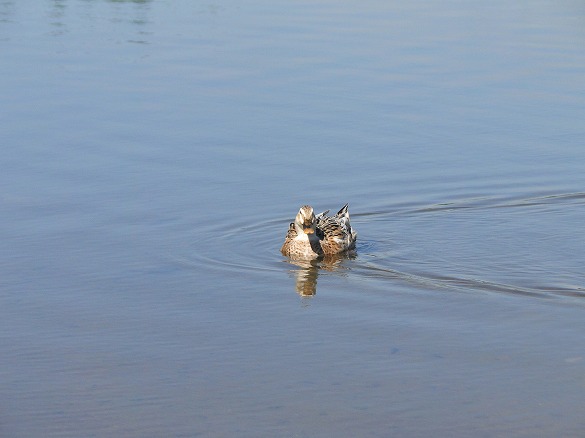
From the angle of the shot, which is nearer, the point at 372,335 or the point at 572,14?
the point at 372,335

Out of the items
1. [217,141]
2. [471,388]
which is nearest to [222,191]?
[217,141]

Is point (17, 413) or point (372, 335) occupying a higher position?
point (372, 335)

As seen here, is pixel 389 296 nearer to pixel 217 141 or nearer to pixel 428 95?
pixel 217 141

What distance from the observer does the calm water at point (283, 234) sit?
7.01m

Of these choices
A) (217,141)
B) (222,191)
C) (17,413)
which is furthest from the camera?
(217,141)

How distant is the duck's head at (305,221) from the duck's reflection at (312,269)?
0.28 m

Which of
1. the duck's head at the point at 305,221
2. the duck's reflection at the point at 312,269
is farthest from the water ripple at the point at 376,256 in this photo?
the duck's head at the point at 305,221

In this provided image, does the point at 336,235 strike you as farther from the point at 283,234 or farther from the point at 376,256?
the point at 283,234

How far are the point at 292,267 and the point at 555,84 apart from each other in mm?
7934

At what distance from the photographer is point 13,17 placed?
24.3 m

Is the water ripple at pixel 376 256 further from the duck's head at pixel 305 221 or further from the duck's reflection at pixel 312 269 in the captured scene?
the duck's head at pixel 305 221

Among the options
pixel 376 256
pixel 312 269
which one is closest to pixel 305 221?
pixel 312 269

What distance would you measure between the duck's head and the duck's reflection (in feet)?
0.93

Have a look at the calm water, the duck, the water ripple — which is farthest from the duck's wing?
the calm water
